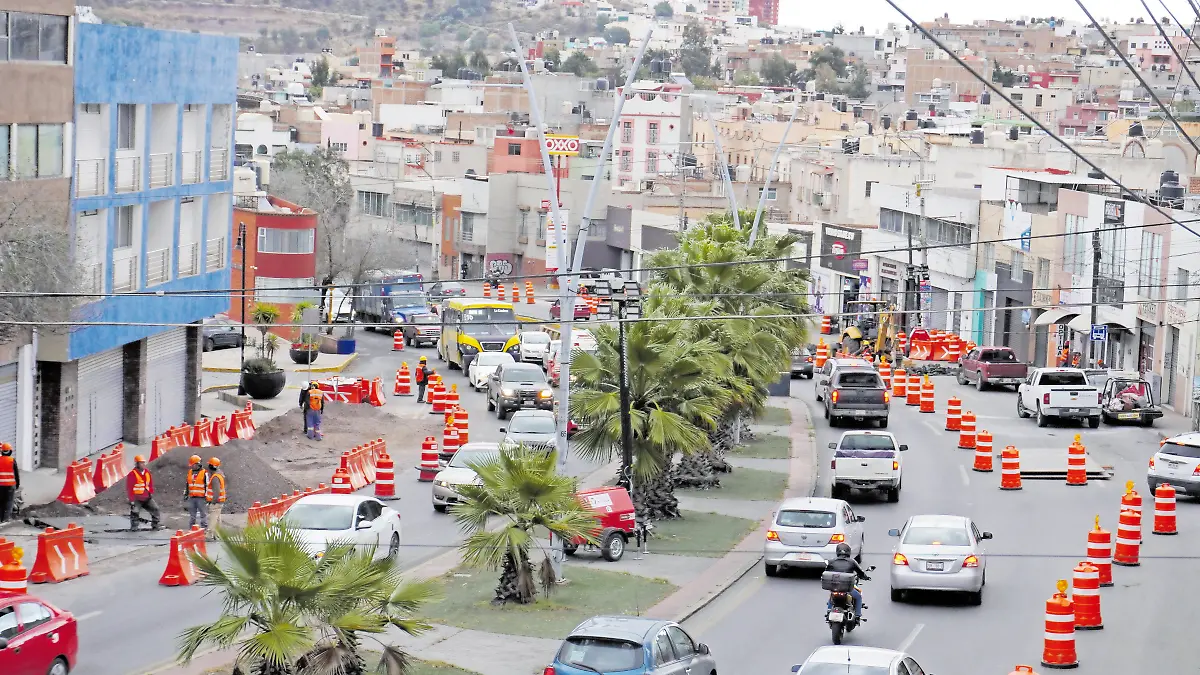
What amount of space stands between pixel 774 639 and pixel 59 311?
17253 millimetres

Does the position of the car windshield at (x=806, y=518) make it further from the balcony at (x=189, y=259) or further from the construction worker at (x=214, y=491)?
the balcony at (x=189, y=259)

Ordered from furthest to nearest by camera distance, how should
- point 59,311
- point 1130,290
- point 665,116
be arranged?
1. point 665,116
2. point 1130,290
3. point 59,311

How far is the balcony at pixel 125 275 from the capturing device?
4150 centimetres

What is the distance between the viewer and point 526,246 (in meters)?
115

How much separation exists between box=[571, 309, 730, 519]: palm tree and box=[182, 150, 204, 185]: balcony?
55.7 feet

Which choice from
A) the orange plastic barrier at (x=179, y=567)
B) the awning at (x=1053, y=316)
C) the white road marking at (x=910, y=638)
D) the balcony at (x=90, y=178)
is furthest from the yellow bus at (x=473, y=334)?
the white road marking at (x=910, y=638)

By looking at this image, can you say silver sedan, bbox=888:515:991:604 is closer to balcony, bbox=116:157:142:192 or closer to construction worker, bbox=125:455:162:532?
construction worker, bbox=125:455:162:532

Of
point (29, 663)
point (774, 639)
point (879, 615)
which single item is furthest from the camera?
point (879, 615)

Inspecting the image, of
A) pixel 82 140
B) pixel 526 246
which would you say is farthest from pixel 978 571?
pixel 526 246

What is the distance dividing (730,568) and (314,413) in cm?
1744

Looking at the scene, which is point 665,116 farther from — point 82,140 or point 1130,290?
point 82,140

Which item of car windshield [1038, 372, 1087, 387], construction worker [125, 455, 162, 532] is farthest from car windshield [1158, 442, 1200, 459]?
construction worker [125, 455, 162, 532]

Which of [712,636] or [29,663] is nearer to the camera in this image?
[29,663]

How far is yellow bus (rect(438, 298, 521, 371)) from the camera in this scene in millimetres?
61469
